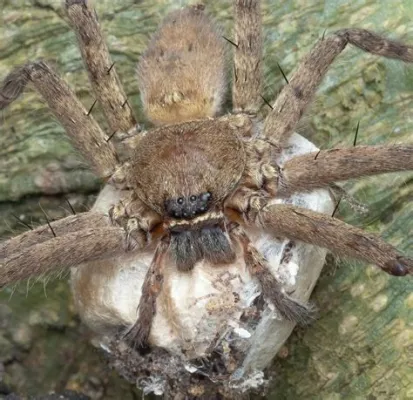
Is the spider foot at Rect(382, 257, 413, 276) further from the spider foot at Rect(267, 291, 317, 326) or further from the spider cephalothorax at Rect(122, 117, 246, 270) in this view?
the spider cephalothorax at Rect(122, 117, 246, 270)

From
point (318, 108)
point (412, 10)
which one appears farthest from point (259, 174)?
point (412, 10)

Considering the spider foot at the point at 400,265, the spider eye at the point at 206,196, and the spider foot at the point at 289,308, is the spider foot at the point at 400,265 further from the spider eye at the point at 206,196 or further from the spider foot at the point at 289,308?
the spider eye at the point at 206,196

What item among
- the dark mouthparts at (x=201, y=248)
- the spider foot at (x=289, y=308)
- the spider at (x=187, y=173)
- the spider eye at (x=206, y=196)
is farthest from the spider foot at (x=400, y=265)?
the spider eye at (x=206, y=196)

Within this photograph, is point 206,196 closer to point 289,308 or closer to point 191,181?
point 191,181

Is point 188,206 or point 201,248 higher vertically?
point 188,206

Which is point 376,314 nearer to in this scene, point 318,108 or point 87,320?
point 318,108

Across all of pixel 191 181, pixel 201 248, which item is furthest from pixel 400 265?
pixel 191 181

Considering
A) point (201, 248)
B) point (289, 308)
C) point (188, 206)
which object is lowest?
point (289, 308)
